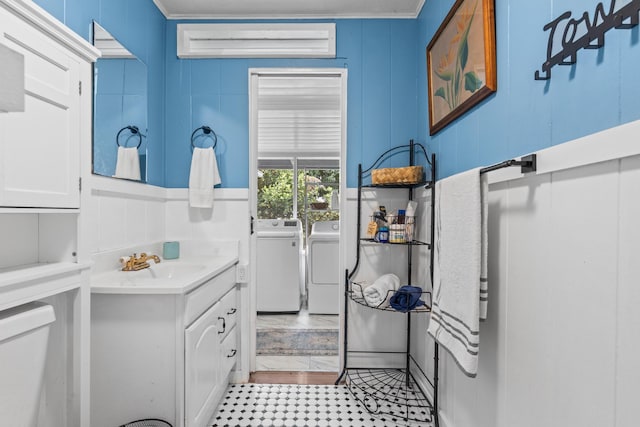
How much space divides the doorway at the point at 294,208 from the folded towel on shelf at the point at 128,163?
0.70 m

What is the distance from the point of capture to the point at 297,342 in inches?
117

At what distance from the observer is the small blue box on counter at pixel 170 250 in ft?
7.36

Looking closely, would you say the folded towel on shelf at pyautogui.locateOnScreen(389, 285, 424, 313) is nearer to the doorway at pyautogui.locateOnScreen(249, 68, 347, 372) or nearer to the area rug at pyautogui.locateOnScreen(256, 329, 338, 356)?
the doorway at pyautogui.locateOnScreen(249, 68, 347, 372)

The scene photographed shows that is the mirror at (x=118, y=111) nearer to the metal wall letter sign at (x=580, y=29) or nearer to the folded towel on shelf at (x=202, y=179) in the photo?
the folded towel on shelf at (x=202, y=179)

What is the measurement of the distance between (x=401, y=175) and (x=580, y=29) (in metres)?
1.23

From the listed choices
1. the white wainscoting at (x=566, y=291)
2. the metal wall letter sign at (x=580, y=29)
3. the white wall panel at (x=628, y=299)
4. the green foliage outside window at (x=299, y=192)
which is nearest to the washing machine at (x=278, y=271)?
the green foliage outside window at (x=299, y=192)

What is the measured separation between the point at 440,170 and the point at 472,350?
1.07 metres

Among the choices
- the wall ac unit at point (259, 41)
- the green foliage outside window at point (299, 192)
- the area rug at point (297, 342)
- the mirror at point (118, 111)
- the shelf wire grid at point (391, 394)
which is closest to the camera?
the mirror at point (118, 111)

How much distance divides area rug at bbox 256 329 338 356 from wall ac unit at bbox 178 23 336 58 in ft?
7.28

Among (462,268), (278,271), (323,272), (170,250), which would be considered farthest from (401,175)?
(278,271)

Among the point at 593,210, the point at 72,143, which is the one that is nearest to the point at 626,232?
the point at 593,210

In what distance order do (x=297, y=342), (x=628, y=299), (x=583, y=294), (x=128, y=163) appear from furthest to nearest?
(x=297, y=342)
(x=128, y=163)
(x=583, y=294)
(x=628, y=299)

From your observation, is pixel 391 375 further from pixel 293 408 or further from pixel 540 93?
pixel 540 93

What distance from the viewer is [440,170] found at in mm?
1948
